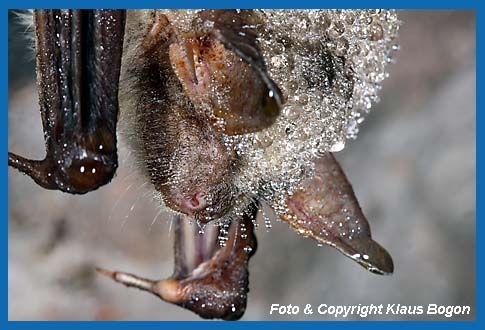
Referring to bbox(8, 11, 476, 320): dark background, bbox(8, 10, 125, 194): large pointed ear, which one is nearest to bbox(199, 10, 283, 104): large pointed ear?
bbox(8, 10, 125, 194): large pointed ear

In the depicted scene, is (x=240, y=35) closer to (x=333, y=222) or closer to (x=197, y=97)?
(x=197, y=97)

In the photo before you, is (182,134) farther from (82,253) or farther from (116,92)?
(82,253)

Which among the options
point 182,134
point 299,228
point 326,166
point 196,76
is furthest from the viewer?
point 326,166

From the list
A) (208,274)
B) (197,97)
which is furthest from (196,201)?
(208,274)

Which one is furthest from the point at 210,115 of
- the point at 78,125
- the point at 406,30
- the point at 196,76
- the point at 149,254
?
the point at 406,30

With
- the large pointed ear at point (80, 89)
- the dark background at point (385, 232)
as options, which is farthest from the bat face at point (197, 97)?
the dark background at point (385, 232)
